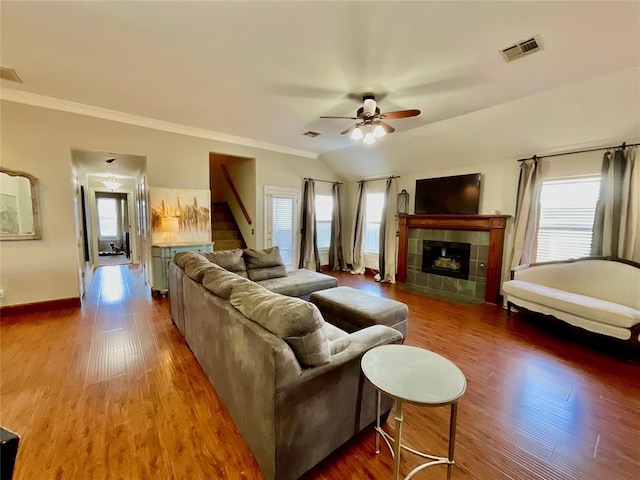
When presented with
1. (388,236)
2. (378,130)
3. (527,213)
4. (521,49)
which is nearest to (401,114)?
(378,130)

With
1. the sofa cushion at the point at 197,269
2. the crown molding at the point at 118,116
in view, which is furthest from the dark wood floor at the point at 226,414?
the crown molding at the point at 118,116

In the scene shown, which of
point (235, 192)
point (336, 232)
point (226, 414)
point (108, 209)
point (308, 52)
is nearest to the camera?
point (226, 414)

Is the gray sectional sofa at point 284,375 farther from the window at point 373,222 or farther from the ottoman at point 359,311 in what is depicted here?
the window at point 373,222

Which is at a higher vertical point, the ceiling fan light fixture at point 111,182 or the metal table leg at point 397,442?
the ceiling fan light fixture at point 111,182

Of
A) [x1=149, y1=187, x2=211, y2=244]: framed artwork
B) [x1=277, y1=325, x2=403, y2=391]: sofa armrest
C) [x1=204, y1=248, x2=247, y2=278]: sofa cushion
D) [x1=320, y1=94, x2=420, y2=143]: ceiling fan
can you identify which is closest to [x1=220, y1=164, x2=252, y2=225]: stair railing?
[x1=149, y1=187, x2=211, y2=244]: framed artwork

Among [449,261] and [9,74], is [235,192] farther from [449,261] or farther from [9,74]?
A: [449,261]

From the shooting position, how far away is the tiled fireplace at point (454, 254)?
175 inches

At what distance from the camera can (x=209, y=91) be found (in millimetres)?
3287

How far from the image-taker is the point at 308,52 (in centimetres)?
246

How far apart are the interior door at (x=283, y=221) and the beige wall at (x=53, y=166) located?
82.9 inches

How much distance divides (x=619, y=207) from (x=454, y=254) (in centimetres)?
226

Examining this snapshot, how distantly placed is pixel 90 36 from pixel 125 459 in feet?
10.7

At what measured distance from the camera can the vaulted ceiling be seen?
198 cm

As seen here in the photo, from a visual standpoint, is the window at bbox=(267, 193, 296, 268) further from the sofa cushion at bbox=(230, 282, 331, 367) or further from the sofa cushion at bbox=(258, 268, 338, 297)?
the sofa cushion at bbox=(230, 282, 331, 367)
